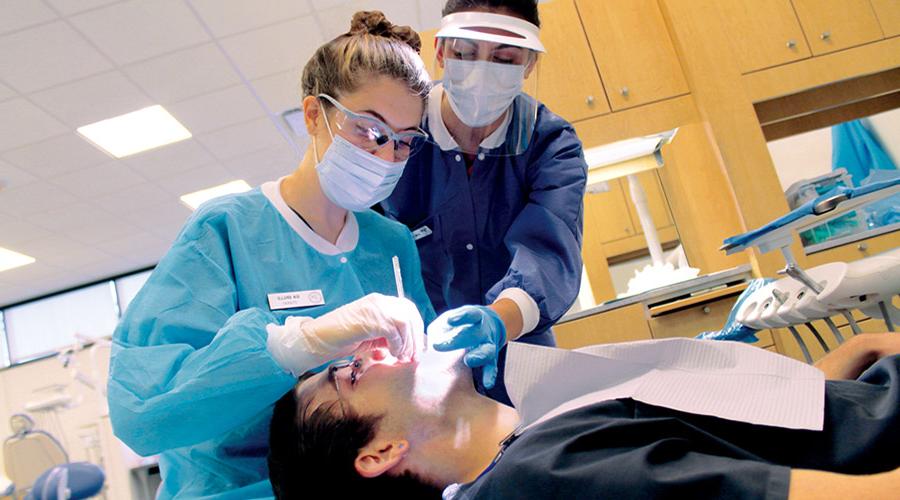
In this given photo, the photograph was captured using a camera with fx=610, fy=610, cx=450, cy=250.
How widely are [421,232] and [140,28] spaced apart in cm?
260

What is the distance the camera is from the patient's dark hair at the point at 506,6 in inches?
56.9

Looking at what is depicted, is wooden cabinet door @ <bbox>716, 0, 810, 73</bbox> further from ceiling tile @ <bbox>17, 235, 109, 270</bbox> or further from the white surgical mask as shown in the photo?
ceiling tile @ <bbox>17, 235, 109, 270</bbox>

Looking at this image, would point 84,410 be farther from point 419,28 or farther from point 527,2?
point 527,2

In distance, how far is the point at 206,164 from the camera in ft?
17.0

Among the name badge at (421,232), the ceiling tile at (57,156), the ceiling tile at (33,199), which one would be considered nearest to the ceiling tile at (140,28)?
the ceiling tile at (57,156)

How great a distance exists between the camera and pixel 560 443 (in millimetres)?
729

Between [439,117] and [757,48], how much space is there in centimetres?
241

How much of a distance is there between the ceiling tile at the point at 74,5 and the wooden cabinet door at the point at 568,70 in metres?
2.29

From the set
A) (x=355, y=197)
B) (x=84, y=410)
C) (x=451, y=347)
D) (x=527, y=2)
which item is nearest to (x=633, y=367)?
(x=451, y=347)

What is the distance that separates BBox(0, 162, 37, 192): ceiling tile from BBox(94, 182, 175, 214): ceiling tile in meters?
0.62

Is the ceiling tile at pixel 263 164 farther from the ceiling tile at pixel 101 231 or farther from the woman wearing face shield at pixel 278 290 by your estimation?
the woman wearing face shield at pixel 278 290

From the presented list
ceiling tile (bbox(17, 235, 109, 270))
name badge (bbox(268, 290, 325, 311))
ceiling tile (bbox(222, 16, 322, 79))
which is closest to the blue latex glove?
name badge (bbox(268, 290, 325, 311))

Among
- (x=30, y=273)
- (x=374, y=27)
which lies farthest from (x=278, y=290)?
(x=30, y=273)

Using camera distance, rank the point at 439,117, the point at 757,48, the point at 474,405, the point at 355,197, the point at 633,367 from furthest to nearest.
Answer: the point at 757,48, the point at 439,117, the point at 355,197, the point at 474,405, the point at 633,367
